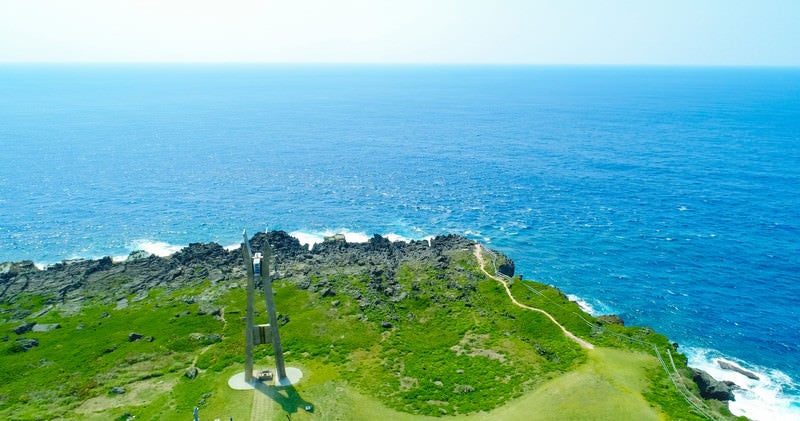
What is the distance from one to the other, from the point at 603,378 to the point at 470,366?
14.9 metres

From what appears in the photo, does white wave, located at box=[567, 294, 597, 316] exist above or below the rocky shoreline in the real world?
below

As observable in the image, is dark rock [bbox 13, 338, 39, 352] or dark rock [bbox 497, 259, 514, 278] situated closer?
dark rock [bbox 13, 338, 39, 352]

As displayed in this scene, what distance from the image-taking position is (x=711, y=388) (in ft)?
201

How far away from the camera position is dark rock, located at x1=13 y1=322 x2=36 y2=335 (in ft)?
235

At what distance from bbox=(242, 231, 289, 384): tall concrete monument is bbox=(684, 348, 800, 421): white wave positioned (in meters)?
52.4

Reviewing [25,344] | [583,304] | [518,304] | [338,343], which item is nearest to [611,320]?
[583,304]

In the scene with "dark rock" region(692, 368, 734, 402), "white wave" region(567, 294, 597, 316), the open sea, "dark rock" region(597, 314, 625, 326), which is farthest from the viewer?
"white wave" region(567, 294, 597, 316)

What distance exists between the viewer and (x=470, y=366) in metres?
64.3

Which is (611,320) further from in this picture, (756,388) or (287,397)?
(287,397)

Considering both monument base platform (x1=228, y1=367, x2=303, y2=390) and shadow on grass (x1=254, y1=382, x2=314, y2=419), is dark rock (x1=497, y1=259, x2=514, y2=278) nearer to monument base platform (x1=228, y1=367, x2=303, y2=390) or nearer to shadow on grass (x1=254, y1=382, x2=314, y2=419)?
monument base platform (x1=228, y1=367, x2=303, y2=390)

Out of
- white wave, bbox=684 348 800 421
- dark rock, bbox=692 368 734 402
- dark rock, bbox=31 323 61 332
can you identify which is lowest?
white wave, bbox=684 348 800 421

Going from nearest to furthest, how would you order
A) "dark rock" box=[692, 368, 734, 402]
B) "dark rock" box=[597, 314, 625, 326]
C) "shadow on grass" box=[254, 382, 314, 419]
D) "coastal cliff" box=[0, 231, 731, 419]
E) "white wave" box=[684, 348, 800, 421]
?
"shadow on grass" box=[254, 382, 314, 419] → "coastal cliff" box=[0, 231, 731, 419] → "dark rock" box=[692, 368, 734, 402] → "white wave" box=[684, 348, 800, 421] → "dark rock" box=[597, 314, 625, 326]

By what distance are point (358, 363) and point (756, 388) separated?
4971 cm

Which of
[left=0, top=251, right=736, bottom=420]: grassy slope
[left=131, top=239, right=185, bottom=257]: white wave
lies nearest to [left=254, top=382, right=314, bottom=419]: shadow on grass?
[left=0, top=251, right=736, bottom=420]: grassy slope
